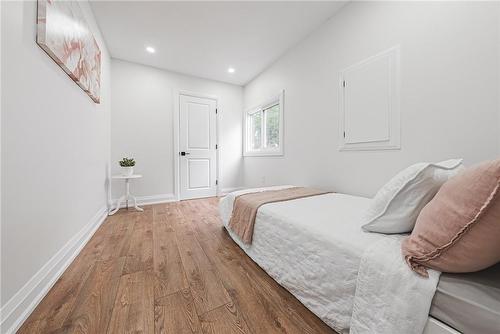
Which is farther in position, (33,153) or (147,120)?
(147,120)

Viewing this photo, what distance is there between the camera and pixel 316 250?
0.97 m

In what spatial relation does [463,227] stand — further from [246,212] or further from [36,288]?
[36,288]

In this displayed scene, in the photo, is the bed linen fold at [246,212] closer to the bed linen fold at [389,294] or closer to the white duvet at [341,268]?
the white duvet at [341,268]

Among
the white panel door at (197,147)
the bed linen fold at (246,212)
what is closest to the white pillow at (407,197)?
the bed linen fold at (246,212)

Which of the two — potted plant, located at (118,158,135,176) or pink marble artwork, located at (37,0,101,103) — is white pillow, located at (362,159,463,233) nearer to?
pink marble artwork, located at (37,0,101,103)

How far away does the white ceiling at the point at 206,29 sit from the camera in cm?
201

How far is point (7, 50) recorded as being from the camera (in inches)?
34.0

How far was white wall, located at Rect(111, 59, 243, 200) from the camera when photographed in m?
3.03

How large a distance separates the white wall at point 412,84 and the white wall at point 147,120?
235 centimetres

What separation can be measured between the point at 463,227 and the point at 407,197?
0.92 feet

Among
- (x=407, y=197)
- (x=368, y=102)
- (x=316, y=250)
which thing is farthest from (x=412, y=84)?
(x=316, y=250)

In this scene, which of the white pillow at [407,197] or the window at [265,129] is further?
the window at [265,129]

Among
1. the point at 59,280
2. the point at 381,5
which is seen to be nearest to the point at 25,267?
the point at 59,280

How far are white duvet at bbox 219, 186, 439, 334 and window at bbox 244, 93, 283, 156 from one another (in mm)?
1832
